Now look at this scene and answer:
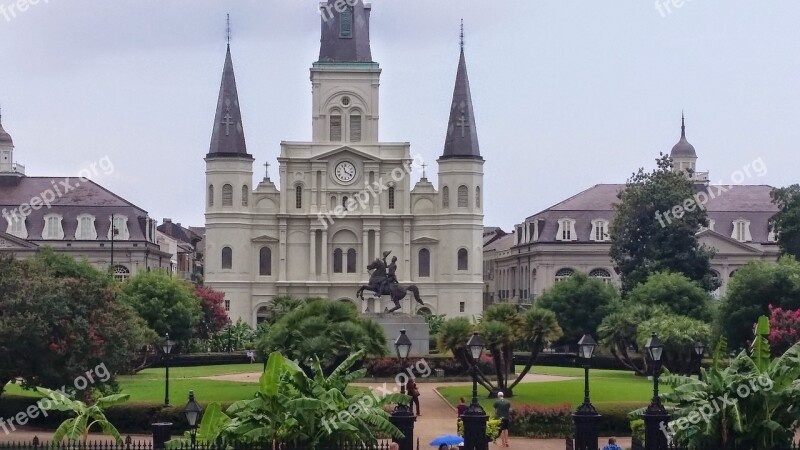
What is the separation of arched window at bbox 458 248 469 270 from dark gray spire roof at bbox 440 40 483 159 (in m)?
7.00

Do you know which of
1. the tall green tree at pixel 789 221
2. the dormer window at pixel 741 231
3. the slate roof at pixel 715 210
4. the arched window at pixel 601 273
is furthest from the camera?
the arched window at pixel 601 273

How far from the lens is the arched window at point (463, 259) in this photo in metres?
108

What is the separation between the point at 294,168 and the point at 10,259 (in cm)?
6018

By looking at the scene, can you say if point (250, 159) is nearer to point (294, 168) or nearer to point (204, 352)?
point (294, 168)

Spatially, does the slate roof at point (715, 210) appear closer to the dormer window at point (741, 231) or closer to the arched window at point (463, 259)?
the dormer window at point (741, 231)

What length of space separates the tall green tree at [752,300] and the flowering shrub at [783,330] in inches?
165

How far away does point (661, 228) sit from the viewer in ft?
293

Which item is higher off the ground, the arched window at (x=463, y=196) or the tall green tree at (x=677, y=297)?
the arched window at (x=463, y=196)

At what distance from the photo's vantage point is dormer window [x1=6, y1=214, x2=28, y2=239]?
107m

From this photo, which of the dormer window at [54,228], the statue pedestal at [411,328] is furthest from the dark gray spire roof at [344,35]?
the statue pedestal at [411,328]

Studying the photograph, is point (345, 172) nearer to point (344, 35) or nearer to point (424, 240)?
point (424, 240)

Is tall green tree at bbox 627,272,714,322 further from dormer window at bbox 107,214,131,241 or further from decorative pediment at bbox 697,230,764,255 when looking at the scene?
dormer window at bbox 107,214,131,241

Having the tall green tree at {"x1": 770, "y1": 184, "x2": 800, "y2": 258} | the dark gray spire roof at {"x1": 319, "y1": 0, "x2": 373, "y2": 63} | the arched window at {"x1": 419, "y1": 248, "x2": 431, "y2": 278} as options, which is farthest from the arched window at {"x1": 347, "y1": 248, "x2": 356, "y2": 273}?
the tall green tree at {"x1": 770, "y1": 184, "x2": 800, "y2": 258}

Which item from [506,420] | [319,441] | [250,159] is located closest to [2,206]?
[250,159]
